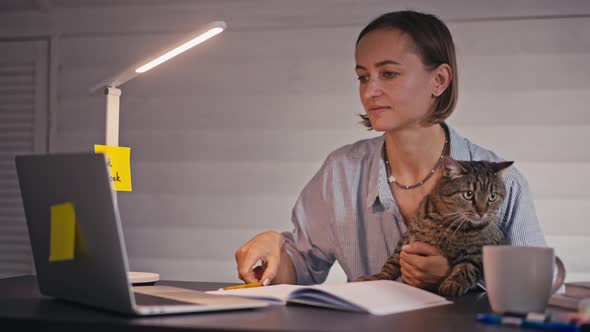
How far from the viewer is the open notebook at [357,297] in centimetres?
115

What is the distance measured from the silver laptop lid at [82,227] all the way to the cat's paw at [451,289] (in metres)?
0.71

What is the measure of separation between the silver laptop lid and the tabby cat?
726 mm

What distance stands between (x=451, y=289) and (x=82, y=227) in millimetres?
765

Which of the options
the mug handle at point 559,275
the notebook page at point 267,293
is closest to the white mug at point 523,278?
the mug handle at point 559,275

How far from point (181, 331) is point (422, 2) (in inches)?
104

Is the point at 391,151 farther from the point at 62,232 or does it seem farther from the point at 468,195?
the point at 62,232

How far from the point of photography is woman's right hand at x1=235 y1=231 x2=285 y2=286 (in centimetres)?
173

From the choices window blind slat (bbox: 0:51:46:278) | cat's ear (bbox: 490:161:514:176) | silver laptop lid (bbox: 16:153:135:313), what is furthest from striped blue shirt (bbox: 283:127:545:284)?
window blind slat (bbox: 0:51:46:278)

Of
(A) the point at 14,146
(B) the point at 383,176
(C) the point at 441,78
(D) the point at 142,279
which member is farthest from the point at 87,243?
(A) the point at 14,146

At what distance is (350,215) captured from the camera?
2129 mm

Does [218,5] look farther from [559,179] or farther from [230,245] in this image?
[559,179]

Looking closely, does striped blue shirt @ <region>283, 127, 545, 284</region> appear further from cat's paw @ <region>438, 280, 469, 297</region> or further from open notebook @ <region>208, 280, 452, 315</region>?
open notebook @ <region>208, 280, 452, 315</region>

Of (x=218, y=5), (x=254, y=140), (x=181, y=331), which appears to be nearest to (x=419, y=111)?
(x=181, y=331)

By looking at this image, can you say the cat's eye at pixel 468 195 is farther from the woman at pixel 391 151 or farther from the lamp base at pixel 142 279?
the lamp base at pixel 142 279
